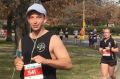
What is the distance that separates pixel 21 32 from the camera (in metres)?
27.1

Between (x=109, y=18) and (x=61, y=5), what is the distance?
77.8 m

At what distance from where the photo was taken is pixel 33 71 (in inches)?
198

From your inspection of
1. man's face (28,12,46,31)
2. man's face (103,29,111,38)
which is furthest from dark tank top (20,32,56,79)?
man's face (103,29,111,38)

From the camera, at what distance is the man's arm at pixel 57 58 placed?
4762 millimetres

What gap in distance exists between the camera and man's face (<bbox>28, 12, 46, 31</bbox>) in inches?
192

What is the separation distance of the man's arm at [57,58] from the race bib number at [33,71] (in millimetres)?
119

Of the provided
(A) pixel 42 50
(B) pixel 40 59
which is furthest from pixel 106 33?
(B) pixel 40 59

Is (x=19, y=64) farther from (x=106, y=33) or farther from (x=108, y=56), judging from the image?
(x=108, y=56)

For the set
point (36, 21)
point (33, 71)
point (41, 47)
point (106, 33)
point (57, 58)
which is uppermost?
point (36, 21)

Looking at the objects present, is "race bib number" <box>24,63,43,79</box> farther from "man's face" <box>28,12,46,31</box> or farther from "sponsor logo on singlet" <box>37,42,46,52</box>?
"man's face" <box>28,12,46,31</box>

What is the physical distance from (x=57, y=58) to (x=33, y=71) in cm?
35

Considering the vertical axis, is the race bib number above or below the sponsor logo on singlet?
below

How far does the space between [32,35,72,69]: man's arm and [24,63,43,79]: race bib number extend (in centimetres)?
12

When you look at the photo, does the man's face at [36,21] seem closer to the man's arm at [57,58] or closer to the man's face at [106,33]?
the man's arm at [57,58]
